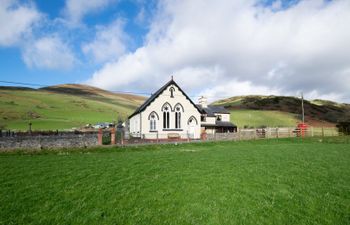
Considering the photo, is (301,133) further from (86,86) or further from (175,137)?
(86,86)

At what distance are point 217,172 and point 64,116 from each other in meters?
83.9

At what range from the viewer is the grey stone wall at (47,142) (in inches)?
1105

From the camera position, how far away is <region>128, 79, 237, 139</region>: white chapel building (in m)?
44.8

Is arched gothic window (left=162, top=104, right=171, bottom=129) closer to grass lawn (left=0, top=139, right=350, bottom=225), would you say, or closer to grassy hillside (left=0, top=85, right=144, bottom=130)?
grass lawn (left=0, top=139, right=350, bottom=225)

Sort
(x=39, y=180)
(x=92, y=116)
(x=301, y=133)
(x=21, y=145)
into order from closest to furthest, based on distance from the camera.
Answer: (x=39, y=180) → (x=21, y=145) → (x=301, y=133) → (x=92, y=116)

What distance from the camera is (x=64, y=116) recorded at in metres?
87.6

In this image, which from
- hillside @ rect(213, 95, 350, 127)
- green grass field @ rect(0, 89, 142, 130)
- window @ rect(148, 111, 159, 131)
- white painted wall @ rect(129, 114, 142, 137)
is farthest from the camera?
hillside @ rect(213, 95, 350, 127)

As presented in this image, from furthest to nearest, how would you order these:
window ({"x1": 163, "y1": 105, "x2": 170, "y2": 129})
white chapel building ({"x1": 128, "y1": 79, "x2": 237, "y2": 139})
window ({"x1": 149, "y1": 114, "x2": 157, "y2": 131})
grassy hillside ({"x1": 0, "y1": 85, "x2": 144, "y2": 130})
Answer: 1. grassy hillside ({"x1": 0, "y1": 85, "x2": 144, "y2": 130})
2. window ({"x1": 163, "y1": 105, "x2": 170, "y2": 129})
3. window ({"x1": 149, "y1": 114, "x2": 157, "y2": 131})
4. white chapel building ({"x1": 128, "y1": 79, "x2": 237, "y2": 139})

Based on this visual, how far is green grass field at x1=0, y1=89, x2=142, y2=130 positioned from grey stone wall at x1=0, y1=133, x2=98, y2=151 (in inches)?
1559

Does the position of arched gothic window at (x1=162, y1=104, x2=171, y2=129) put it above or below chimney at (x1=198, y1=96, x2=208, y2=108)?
below

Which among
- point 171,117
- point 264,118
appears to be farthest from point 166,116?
point 264,118

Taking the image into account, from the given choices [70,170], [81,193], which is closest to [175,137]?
[70,170]

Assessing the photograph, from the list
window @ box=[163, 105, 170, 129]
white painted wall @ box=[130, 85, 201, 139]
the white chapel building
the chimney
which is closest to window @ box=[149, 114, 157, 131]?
the white chapel building

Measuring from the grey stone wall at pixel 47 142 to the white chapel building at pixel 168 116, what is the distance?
12170mm
